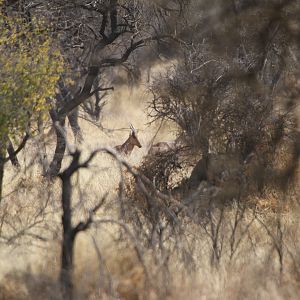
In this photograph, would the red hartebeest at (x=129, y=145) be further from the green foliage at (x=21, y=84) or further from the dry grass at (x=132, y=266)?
the green foliage at (x=21, y=84)

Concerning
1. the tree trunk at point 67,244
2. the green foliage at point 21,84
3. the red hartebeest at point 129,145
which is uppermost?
the red hartebeest at point 129,145

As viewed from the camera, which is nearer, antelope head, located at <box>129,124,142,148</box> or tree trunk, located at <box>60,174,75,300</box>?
tree trunk, located at <box>60,174,75,300</box>

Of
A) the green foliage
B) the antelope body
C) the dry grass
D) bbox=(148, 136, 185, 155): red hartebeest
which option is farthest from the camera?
the antelope body

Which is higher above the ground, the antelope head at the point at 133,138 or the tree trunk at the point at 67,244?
the antelope head at the point at 133,138

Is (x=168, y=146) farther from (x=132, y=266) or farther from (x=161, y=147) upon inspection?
(x=132, y=266)

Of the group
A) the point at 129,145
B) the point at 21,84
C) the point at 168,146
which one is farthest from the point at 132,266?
the point at 129,145

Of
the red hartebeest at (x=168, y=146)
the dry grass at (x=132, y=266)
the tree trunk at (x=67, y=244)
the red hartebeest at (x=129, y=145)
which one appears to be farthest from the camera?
the red hartebeest at (x=129, y=145)

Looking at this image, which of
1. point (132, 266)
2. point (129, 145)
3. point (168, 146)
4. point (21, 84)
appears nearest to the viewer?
point (132, 266)

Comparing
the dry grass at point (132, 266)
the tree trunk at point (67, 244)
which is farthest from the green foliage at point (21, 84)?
the tree trunk at point (67, 244)

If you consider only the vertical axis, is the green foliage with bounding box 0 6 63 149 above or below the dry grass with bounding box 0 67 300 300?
above

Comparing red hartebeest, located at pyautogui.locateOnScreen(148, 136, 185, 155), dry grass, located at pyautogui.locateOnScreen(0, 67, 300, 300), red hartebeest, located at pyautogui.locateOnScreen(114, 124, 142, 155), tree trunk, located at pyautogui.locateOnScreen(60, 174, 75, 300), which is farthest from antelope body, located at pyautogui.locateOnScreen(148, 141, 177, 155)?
tree trunk, located at pyautogui.locateOnScreen(60, 174, 75, 300)

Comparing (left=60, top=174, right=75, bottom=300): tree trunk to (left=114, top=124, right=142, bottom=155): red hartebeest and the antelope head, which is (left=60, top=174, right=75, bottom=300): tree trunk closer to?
(left=114, top=124, right=142, bottom=155): red hartebeest

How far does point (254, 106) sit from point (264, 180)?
127 cm

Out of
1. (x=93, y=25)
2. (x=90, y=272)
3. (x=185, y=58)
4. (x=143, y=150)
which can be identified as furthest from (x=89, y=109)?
(x=90, y=272)
